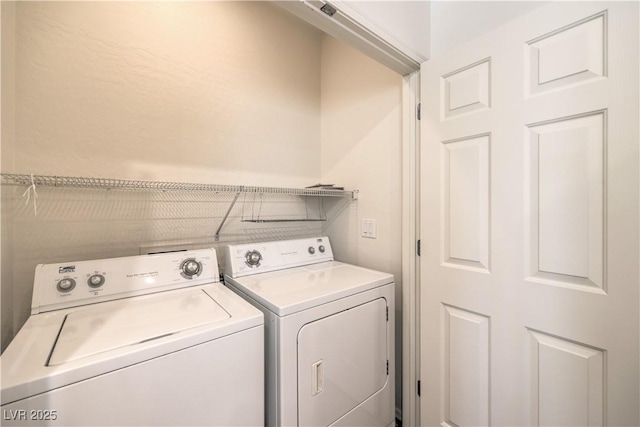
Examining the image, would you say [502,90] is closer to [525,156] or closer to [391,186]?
[525,156]

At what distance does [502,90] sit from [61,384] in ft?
5.95

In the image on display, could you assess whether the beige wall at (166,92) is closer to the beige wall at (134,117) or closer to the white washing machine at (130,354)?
the beige wall at (134,117)

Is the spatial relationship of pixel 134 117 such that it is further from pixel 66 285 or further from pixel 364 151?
pixel 364 151

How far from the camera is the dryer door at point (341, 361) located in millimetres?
1112

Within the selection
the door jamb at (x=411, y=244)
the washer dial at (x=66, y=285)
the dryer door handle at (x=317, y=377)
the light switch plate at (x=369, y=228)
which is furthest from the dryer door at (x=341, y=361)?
the washer dial at (x=66, y=285)

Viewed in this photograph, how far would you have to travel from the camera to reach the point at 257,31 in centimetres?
196

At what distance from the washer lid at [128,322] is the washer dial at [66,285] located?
123 millimetres

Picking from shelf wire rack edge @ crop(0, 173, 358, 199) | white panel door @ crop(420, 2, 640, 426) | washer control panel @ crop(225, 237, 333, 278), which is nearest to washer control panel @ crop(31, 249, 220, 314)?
washer control panel @ crop(225, 237, 333, 278)

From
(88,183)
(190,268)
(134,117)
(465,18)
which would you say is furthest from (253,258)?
(465,18)

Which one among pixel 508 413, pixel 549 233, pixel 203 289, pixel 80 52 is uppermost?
pixel 80 52

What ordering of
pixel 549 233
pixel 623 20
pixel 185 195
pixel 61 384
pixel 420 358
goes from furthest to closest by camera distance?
pixel 185 195, pixel 420 358, pixel 549 233, pixel 623 20, pixel 61 384

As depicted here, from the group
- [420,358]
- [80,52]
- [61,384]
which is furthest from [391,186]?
[80,52]

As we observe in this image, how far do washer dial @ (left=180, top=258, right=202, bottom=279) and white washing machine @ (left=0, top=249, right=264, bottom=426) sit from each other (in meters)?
0.09

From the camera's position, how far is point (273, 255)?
1.68 m
